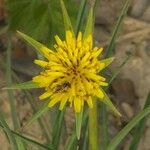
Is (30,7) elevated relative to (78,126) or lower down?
elevated

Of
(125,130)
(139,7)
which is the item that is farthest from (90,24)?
(139,7)

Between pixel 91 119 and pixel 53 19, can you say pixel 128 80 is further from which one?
pixel 91 119

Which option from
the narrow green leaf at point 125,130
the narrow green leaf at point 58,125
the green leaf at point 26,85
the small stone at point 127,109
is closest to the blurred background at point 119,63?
the small stone at point 127,109

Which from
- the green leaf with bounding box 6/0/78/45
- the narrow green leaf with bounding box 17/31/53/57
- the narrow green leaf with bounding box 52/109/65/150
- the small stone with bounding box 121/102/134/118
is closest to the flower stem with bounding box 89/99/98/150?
the narrow green leaf with bounding box 17/31/53/57

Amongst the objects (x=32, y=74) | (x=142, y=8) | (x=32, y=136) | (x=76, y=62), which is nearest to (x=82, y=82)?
(x=76, y=62)

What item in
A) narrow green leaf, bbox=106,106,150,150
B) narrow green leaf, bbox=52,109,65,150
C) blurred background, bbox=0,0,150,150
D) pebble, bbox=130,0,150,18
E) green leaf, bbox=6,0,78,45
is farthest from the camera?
pebble, bbox=130,0,150,18

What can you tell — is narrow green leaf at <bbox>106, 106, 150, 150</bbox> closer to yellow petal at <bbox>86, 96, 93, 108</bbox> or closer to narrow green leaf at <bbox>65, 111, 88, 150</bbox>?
narrow green leaf at <bbox>65, 111, 88, 150</bbox>

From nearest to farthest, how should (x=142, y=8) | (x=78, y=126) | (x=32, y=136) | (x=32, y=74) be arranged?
(x=78, y=126)
(x=32, y=136)
(x=32, y=74)
(x=142, y=8)

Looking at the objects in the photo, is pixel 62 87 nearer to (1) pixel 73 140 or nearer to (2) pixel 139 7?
(1) pixel 73 140
